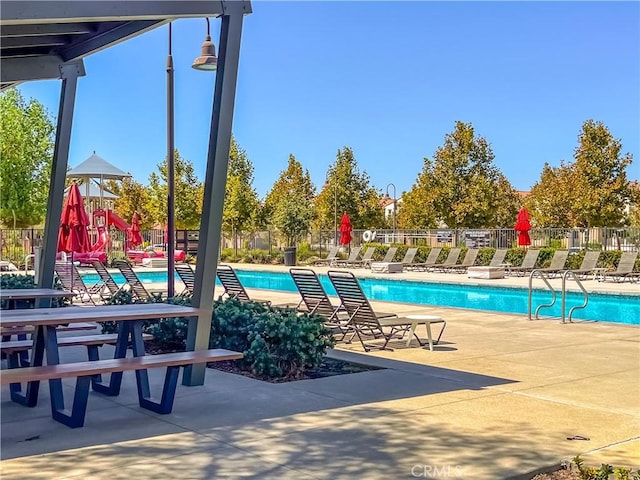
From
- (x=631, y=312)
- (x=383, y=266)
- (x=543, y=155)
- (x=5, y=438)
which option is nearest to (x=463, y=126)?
(x=383, y=266)

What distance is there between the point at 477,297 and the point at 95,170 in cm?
1309

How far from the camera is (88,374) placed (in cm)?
477

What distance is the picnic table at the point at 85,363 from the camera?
4758 millimetres

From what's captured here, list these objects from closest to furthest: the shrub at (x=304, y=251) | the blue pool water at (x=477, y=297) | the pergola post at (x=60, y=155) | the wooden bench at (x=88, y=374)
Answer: the wooden bench at (x=88, y=374) < the pergola post at (x=60, y=155) < the blue pool water at (x=477, y=297) < the shrub at (x=304, y=251)

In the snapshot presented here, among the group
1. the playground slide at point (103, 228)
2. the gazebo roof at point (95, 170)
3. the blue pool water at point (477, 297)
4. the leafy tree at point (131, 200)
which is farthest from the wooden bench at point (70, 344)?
the leafy tree at point (131, 200)

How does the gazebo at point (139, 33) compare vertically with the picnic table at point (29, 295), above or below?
above

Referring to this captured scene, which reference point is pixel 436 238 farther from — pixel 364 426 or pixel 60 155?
pixel 364 426

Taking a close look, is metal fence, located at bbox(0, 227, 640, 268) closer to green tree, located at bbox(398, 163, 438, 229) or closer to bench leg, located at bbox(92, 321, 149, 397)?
green tree, located at bbox(398, 163, 438, 229)

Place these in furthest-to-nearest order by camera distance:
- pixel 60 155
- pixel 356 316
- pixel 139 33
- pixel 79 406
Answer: pixel 356 316 < pixel 60 155 < pixel 139 33 < pixel 79 406

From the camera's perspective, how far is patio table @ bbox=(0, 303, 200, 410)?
5020 mm

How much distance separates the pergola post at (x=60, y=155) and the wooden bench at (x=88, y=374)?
134 inches

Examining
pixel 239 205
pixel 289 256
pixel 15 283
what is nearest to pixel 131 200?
pixel 239 205

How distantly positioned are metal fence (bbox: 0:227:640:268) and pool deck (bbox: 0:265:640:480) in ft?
59.4

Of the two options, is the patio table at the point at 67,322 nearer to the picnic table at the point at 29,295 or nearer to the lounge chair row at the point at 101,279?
the picnic table at the point at 29,295
